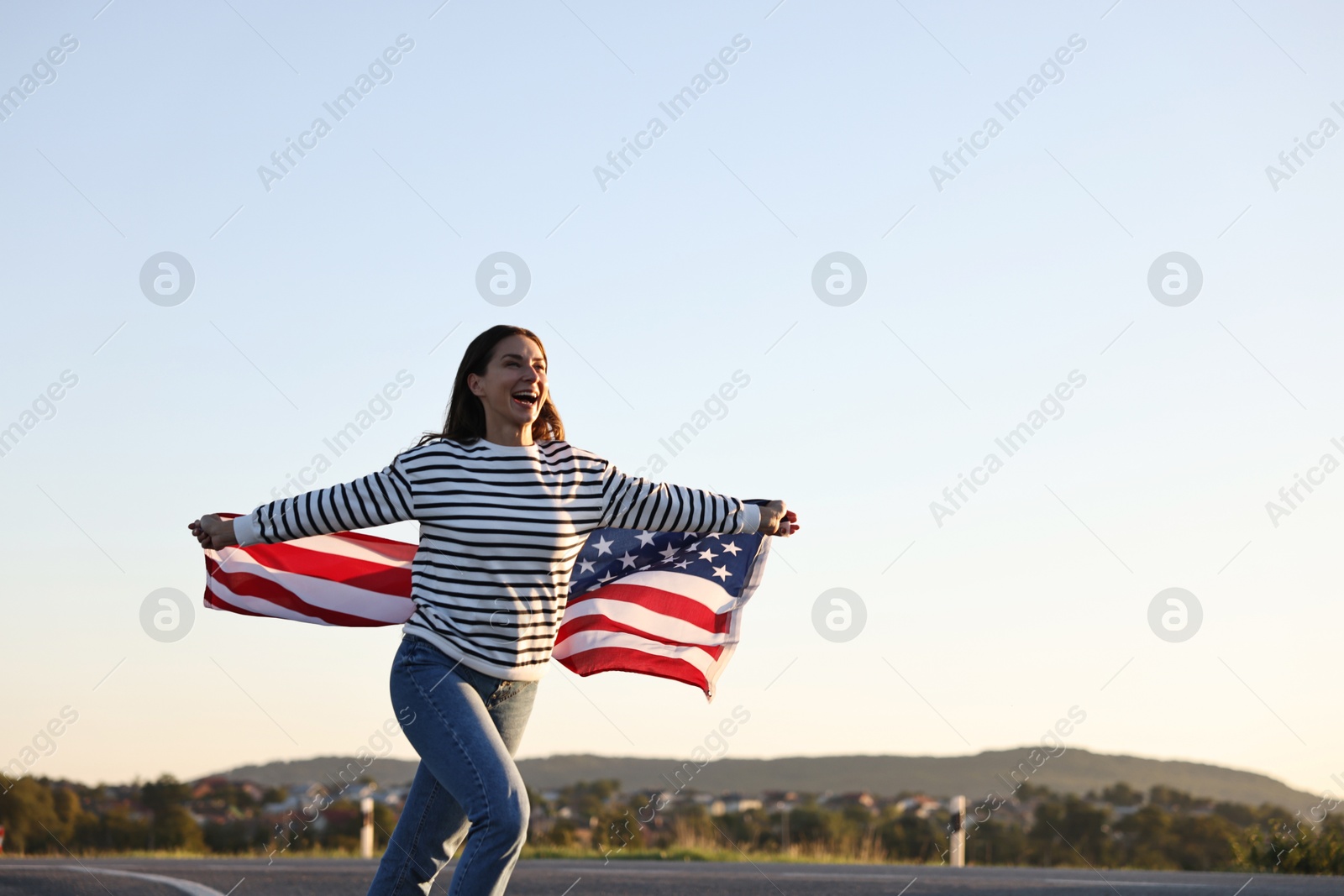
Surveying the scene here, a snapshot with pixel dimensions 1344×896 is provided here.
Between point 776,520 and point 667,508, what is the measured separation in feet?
1.95

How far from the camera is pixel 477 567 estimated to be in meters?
4.28

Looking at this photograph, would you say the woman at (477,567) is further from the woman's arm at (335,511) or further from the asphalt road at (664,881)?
the asphalt road at (664,881)

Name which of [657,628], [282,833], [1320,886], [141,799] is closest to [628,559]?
[657,628]

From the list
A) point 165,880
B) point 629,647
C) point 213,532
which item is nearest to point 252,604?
point 213,532

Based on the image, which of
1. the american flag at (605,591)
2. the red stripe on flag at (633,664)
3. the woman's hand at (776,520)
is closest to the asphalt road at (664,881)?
the red stripe on flag at (633,664)

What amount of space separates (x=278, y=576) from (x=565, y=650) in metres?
1.45

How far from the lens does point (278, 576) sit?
6293 mm

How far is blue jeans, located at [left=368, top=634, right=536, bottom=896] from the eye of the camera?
4090mm

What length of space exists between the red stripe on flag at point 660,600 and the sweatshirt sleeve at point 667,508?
1.33 metres

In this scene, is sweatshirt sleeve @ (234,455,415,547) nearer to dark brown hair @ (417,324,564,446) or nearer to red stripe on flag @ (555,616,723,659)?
dark brown hair @ (417,324,564,446)

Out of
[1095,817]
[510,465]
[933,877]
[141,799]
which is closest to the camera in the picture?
[510,465]

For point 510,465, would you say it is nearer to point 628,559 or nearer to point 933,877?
point 628,559

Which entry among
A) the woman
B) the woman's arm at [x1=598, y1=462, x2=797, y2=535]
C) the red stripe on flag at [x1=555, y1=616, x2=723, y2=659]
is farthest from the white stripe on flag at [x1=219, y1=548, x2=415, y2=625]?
the woman's arm at [x1=598, y1=462, x2=797, y2=535]

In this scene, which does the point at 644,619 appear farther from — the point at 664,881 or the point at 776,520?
the point at 664,881
